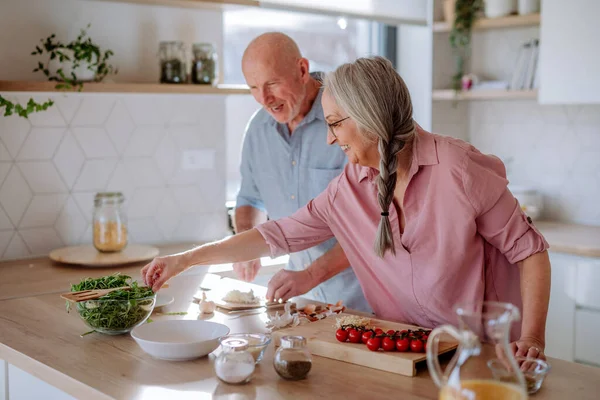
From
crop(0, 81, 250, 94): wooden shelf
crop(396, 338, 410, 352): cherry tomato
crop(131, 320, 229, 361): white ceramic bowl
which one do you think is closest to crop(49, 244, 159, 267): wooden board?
crop(0, 81, 250, 94): wooden shelf

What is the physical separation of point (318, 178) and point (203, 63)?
93 cm

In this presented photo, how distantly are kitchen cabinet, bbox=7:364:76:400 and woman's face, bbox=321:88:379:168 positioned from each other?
0.92m

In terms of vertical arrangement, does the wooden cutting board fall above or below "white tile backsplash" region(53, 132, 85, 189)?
below

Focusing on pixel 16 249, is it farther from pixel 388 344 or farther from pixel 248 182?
pixel 388 344

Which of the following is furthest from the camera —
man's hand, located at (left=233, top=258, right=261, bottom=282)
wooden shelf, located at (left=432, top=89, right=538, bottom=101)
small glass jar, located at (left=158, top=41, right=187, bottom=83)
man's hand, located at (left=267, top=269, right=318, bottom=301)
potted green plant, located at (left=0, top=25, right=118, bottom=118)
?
wooden shelf, located at (left=432, top=89, right=538, bottom=101)

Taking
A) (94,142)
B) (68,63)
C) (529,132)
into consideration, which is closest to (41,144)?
(94,142)

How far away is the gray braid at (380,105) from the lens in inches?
78.5

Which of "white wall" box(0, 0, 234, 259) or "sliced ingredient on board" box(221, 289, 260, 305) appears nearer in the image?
"sliced ingredient on board" box(221, 289, 260, 305)

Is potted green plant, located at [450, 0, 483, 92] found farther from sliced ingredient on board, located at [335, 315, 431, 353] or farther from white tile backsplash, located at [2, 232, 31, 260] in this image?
sliced ingredient on board, located at [335, 315, 431, 353]

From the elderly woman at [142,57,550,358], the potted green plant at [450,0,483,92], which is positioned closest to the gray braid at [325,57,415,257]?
the elderly woman at [142,57,550,358]

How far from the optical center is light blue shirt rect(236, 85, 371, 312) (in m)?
2.81

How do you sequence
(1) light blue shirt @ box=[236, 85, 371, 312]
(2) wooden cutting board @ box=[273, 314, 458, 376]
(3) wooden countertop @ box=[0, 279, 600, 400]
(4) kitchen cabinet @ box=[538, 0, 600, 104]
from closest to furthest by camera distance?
(3) wooden countertop @ box=[0, 279, 600, 400] < (2) wooden cutting board @ box=[273, 314, 458, 376] < (1) light blue shirt @ box=[236, 85, 371, 312] < (4) kitchen cabinet @ box=[538, 0, 600, 104]

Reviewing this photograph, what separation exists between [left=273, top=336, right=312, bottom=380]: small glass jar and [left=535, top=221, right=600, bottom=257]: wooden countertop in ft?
6.85

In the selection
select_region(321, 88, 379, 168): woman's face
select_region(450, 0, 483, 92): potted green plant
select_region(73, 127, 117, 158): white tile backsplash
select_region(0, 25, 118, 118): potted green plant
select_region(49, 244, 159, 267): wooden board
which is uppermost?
select_region(450, 0, 483, 92): potted green plant
